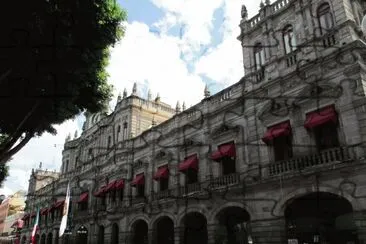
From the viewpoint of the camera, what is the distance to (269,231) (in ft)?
50.8

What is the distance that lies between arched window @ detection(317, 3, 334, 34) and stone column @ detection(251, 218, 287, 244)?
328 inches

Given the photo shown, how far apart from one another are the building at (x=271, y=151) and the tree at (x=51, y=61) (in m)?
7.63

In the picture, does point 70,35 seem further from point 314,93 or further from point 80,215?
point 80,215

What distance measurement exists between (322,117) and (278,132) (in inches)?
77.0

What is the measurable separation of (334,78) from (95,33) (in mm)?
9405

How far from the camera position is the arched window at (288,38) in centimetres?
1763

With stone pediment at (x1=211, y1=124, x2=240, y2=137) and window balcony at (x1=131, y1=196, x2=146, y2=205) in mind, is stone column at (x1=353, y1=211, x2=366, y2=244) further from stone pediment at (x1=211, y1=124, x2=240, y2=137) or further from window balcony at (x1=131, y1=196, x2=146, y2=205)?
window balcony at (x1=131, y1=196, x2=146, y2=205)

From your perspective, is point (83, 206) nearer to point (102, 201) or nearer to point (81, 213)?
point (81, 213)

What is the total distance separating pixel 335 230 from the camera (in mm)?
15609

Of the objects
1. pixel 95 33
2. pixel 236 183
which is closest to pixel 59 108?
pixel 95 33

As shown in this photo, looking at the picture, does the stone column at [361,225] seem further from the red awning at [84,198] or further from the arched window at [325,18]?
the red awning at [84,198]

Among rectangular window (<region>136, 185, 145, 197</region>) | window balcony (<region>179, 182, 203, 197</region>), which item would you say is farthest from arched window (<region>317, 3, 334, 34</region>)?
rectangular window (<region>136, 185, 145, 197</region>)

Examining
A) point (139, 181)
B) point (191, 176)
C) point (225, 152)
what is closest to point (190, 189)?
point (191, 176)

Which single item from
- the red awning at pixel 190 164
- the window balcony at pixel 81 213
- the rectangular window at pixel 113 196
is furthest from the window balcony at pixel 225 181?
the window balcony at pixel 81 213
